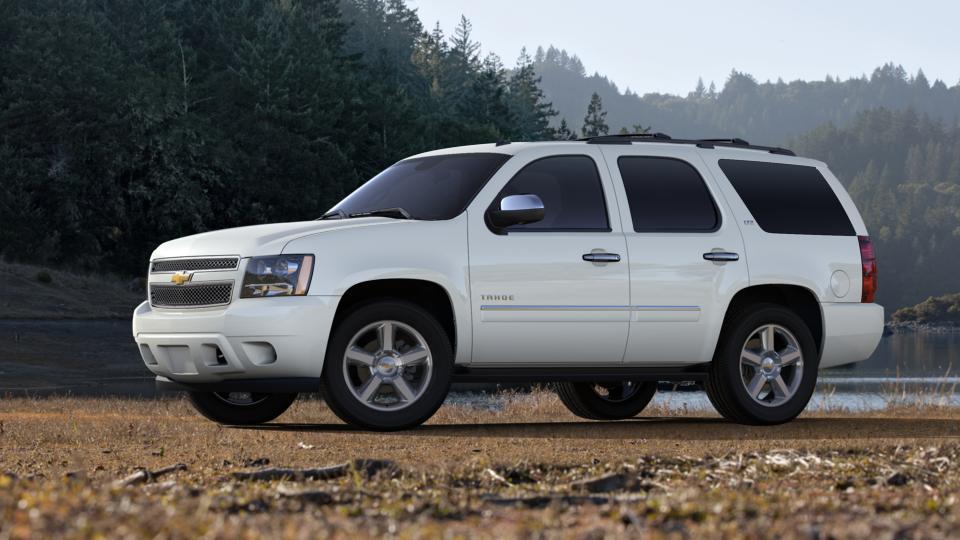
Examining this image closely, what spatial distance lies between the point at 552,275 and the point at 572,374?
781mm

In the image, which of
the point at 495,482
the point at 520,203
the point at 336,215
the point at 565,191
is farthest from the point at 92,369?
the point at 495,482

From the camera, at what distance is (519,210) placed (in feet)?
33.0

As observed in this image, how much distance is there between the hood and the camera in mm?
9766

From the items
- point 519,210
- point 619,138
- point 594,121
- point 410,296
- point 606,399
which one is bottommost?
point 606,399

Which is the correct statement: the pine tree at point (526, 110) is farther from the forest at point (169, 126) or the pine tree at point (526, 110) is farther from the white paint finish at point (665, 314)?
the white paint finish at point (665, 314)

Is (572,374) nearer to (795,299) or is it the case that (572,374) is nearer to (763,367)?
(763,367)

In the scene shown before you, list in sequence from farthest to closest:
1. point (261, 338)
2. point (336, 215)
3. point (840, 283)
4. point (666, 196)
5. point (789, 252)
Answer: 1. point (840, 283)
2. point (789, 252)
3. point (666, 196)
4. point (336, 215)
5. point (261, 338)

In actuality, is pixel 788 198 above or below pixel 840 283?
above

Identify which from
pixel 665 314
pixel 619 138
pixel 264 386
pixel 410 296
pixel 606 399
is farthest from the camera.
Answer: pixel 606 399

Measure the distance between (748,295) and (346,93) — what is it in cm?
6472

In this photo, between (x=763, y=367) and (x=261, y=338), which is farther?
(x=763, y=367)

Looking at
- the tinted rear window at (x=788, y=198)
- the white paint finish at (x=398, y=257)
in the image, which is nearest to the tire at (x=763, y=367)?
the tinted rear window at (x=788, y=198)

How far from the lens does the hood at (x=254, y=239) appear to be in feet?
32.0

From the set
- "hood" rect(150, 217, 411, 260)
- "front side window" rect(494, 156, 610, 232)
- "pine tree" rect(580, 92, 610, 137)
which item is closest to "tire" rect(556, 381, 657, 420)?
"front side window" rect(494, 156, 610, 232)
